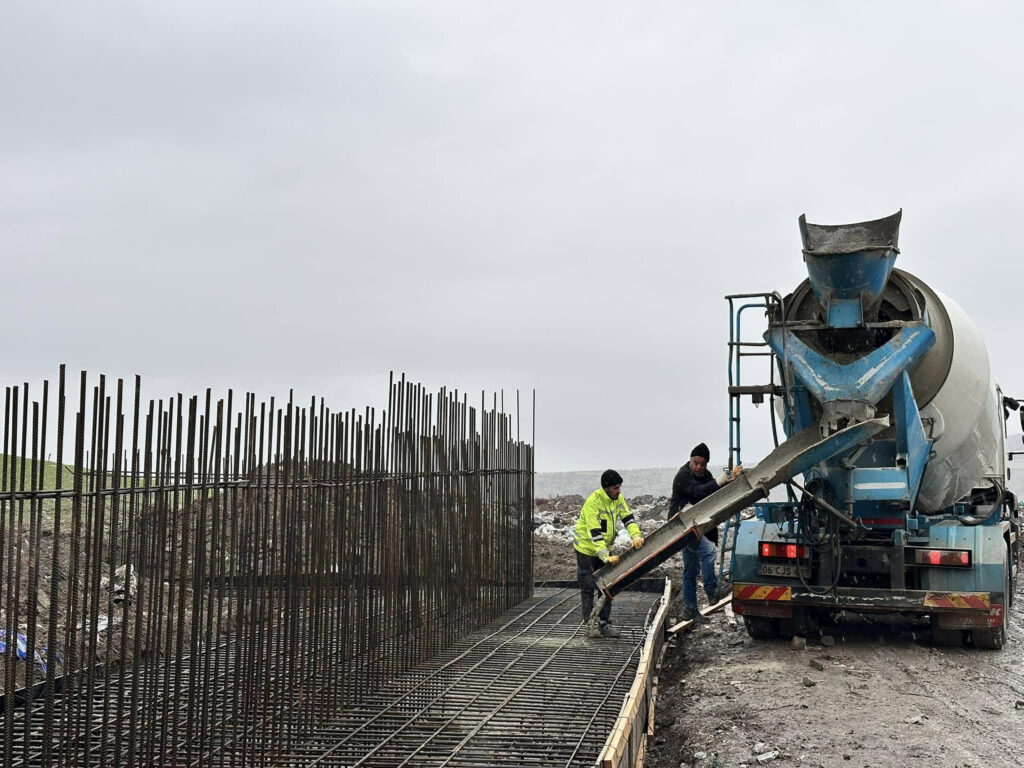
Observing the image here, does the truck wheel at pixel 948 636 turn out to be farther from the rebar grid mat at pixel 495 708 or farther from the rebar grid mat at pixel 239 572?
Answer: the rebar grid mat at pixel 239 572

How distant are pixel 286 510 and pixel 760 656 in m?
5.12

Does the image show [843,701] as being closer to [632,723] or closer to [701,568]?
[632,723]

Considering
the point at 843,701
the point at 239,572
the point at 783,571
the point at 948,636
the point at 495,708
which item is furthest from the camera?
the point at 783,571

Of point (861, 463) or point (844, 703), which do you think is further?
point (861, 463)

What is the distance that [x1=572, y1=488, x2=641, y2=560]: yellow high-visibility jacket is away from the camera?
33.1 feet

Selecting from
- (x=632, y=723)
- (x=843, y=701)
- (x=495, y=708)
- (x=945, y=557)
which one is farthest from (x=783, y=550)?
(x=632, y=723)

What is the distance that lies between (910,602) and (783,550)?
3.88 ft

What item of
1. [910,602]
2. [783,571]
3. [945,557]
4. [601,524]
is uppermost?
[601,524]

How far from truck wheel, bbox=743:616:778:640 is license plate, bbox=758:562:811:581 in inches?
20.9

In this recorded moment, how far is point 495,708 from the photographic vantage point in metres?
7.59

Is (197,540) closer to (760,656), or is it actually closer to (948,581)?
(760,656)

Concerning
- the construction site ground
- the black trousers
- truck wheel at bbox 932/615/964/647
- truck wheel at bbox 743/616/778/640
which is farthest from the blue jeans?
truck wheel at bbox 932/615/964/647

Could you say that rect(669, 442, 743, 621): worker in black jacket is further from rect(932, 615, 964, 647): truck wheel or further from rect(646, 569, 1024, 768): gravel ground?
rect(932, 615, 964, 647): truck wheel

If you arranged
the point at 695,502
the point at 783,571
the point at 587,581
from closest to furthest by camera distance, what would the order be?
the point at 783,571
the point at 587,581
the point at 695,502
